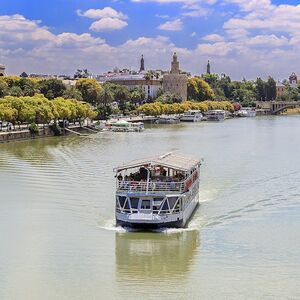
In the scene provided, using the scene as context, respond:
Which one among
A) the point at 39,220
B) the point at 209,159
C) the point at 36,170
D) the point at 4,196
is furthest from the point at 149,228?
the point at 209,159

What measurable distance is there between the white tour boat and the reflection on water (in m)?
0.29

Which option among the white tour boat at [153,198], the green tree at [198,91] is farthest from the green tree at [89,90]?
the white tour boat at [153,198]

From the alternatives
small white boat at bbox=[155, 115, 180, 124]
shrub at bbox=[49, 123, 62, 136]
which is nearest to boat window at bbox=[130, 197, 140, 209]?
shrub at bbox=[49, 123, 62, 136]

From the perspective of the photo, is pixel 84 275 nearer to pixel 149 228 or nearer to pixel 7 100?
pixel 149 228

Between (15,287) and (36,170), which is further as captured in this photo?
(36,170)

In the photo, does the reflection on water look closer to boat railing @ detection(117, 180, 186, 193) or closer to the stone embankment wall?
boat railing @ detection(117, 180, 186, 193)

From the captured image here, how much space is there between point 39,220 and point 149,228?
2566mm

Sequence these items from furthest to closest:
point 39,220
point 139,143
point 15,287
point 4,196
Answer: point 139,143
point 4,196
point 39,220
point 15,287

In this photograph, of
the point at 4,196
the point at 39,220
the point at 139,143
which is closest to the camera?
the point at 39,220

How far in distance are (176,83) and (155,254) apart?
7715 cm

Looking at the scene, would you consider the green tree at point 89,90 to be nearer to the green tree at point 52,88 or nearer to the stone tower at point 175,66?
the green tree at point 52,88

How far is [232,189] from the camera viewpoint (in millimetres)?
19000

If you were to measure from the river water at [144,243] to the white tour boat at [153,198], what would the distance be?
252mm

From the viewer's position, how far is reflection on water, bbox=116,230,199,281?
1146 cm
